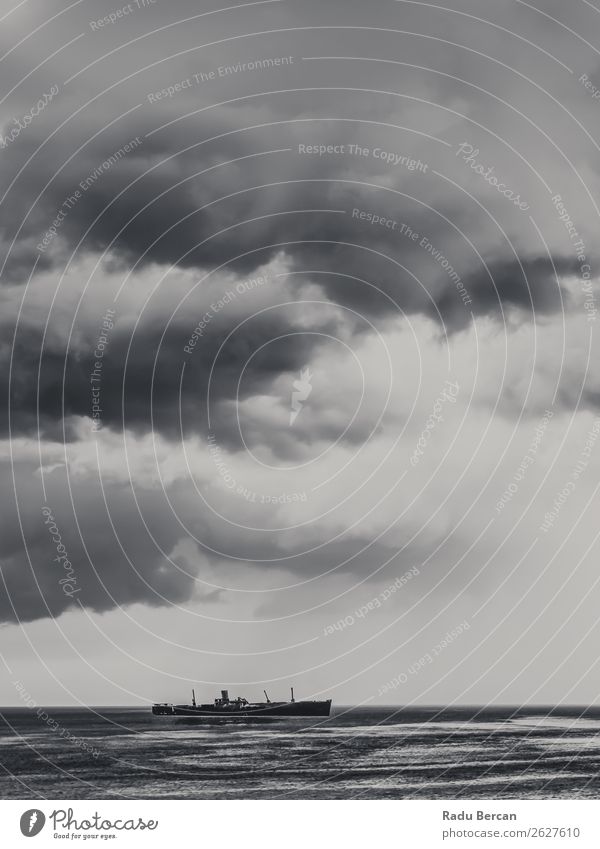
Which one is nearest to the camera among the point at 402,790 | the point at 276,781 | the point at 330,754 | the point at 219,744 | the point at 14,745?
the point at 402,790

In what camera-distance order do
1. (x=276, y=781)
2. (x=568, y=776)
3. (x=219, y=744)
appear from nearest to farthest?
→ (x=276, y=781) < (x=568, y=776) < (x=219, y=744)

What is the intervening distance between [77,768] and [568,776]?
6396 centimetres

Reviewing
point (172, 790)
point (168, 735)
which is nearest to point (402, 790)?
point (172, 790)

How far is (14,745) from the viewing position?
187 m

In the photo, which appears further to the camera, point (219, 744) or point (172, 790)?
point (219, 744)

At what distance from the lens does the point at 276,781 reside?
10581 cm
